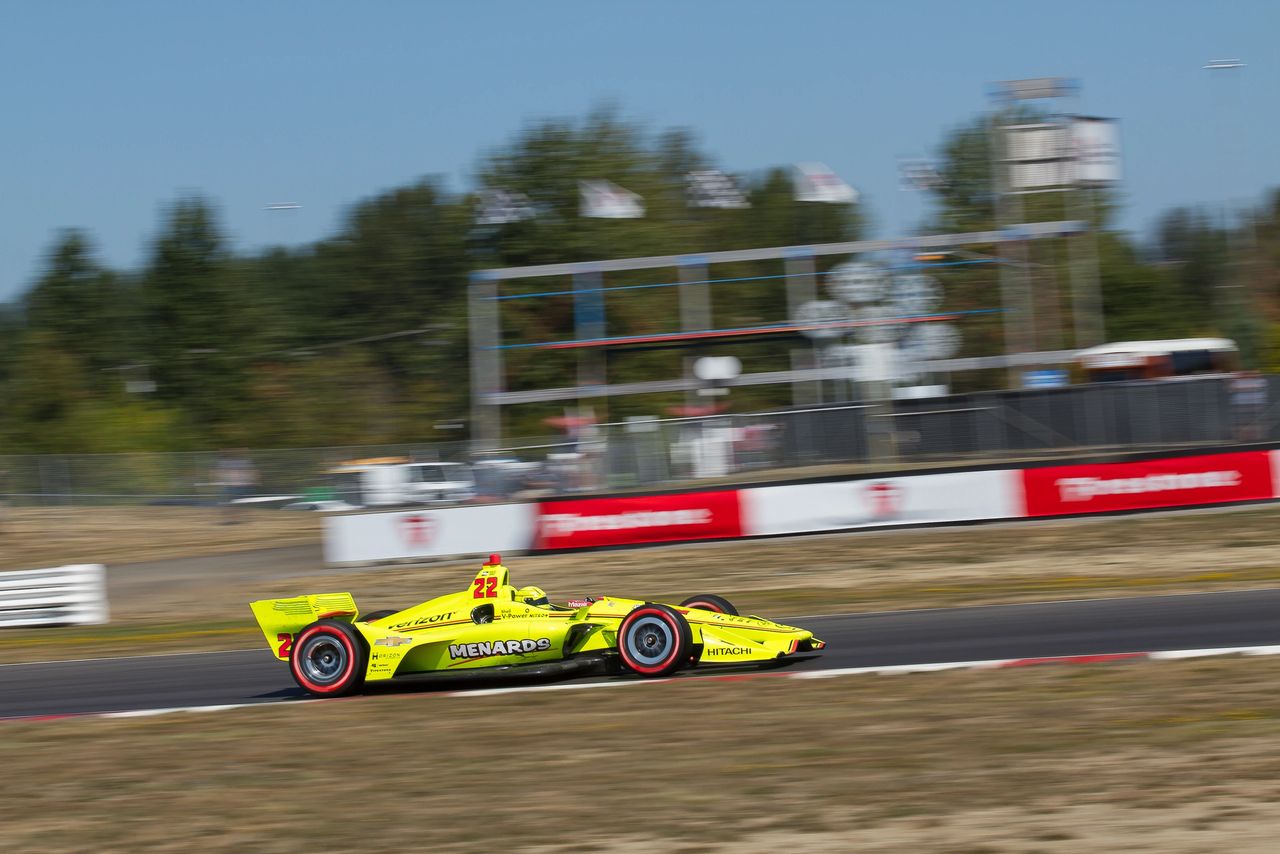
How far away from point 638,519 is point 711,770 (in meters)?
13.4

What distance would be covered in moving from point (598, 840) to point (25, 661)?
11722mm

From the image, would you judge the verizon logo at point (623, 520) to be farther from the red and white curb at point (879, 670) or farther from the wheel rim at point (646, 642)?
the wheel rim at point (646, 642)

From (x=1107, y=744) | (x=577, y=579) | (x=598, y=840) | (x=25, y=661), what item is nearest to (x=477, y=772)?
(x=598, y=840)

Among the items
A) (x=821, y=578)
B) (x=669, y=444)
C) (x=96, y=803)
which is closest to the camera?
(x=96, y=803)

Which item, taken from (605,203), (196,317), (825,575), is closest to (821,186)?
(605,203)

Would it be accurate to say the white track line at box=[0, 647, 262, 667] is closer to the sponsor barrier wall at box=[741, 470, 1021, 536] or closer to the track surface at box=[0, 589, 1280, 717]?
the track surface at box=[0, 589, 1280, 717]

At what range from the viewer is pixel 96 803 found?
764 centimetres

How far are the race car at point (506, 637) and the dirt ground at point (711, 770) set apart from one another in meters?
0.33

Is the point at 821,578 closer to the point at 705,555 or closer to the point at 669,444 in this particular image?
the point at 705,555

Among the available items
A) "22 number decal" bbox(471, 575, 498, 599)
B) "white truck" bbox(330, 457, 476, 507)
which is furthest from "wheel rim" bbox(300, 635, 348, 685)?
"white truck" bbox(330, 457, 476, 507)

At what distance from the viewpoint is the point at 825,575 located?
1784 cm

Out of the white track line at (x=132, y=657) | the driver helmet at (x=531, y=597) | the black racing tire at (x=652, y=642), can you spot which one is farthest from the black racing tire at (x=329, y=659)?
the white track line at (x=132, y=657)

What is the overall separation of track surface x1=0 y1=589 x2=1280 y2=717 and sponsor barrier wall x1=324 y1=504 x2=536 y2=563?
6791mm

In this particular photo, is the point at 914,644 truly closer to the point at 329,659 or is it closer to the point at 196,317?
the point at 329,659
